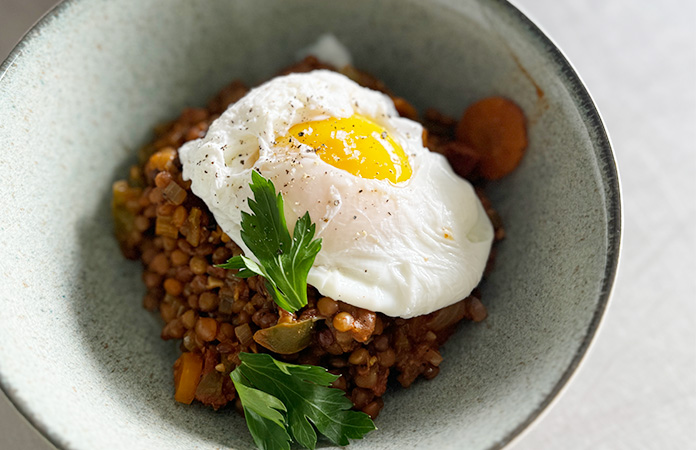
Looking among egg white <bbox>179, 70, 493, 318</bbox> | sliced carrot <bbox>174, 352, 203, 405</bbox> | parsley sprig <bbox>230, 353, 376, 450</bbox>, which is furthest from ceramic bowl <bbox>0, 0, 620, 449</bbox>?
egg white <bbox>179, 70, 493, 318</bbox>

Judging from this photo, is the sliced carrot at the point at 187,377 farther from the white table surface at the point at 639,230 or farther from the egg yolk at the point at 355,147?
the egg yolk at the point at 355,147

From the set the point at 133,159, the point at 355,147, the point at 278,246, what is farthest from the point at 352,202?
the point at 133,159

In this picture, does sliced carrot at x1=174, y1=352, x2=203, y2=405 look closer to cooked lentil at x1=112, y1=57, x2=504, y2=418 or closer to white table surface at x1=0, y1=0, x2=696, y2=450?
cooked lentil at x1=112, y1=57, x2=504, y2=418

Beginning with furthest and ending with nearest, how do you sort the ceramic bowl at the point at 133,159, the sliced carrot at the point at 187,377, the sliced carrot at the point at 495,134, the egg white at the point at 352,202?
the sliced carrot at the point at 495,134 < the sliced carrot at the point at 187,377 < the egg white at the point at 352,202 < the ceramic bowl at the point at 133,159

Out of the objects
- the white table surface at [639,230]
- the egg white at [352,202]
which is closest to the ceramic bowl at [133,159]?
the egg white at [352,202]

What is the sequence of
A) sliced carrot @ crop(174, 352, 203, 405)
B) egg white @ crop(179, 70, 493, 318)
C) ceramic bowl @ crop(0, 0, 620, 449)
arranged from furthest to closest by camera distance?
1. sliced carrot @ crop(174, 352, 203, 405)
2. egg white @ crop(179, 70, 493, 318)
3. ceramic bowl @ crop(0, 0, 620, 449)

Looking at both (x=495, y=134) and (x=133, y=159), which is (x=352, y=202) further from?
(x=133, y=159)
